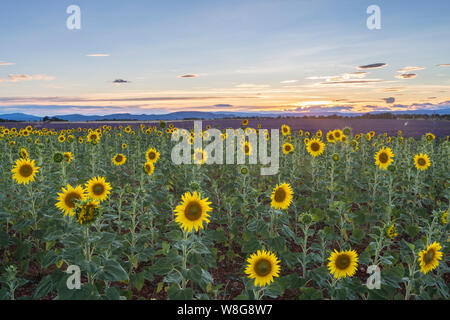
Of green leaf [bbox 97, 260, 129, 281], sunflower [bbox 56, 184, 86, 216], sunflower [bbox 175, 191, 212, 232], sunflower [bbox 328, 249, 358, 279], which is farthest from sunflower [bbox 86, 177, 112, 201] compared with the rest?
sunflower [bbox 328, 249, 358, 279]

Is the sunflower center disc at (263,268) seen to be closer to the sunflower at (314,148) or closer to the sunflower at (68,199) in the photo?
the sunflower at (68,199)

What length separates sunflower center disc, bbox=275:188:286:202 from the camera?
5.20m

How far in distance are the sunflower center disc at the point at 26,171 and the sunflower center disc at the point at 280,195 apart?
444cm

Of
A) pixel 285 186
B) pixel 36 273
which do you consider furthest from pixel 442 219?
pixel 36 273

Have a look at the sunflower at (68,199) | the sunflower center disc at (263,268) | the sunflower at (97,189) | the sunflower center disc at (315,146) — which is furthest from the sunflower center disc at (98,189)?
the sunflower center disc at (315,146)

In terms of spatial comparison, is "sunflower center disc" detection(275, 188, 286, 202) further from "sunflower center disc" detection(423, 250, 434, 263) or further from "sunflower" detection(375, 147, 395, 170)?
"sunflower" detection(375, 147, 395, 170)

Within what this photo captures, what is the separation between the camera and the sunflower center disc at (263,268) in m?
3.81

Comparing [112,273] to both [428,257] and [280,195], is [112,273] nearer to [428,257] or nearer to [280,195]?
[280,195]

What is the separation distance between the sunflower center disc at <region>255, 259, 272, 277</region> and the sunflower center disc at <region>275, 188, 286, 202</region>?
4.91ft

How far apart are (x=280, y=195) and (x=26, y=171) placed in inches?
181

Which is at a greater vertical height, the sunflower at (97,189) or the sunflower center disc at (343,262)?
the sunflower at (97,189)

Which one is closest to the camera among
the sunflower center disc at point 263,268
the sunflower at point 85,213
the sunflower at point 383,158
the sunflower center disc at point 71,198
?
the sunflower at point 85,213

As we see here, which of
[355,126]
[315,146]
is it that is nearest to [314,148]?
[315,146]

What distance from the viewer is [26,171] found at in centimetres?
583
